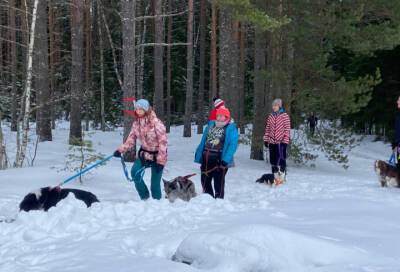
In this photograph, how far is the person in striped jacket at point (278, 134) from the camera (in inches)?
437

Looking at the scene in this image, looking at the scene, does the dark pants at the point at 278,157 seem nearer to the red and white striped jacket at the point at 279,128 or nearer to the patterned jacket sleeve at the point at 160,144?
the red and white striped jacket at the point at 279,128

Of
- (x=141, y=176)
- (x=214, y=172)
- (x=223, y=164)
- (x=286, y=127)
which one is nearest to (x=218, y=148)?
(x=223, y=164)

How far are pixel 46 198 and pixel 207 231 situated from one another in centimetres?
309

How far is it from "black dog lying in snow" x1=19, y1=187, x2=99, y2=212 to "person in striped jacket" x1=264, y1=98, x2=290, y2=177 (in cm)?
501

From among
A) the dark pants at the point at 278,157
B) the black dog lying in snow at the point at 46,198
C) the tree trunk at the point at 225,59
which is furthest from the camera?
the tree trunk at the point at 225,59

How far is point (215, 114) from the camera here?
831 cm

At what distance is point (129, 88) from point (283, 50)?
5.19m

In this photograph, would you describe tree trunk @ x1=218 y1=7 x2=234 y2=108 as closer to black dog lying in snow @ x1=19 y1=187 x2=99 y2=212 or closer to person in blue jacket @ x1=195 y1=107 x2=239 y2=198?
person in blue jacket @ x1=195 y1=107 x2=239 y2=198

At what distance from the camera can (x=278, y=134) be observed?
36.7ft

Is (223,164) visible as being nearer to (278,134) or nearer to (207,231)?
(207,231)

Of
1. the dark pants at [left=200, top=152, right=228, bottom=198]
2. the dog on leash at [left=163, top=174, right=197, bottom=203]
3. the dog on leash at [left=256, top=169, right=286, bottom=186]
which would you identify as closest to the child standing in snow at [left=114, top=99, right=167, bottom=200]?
the dog on leash at [left=163, top=174, right=197, bottom=203]

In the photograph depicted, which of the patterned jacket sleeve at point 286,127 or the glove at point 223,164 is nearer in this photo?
the glove at point 223,164

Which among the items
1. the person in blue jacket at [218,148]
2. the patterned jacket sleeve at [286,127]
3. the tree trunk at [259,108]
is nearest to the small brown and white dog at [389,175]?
the patterned jacket sleeve at [286,127]

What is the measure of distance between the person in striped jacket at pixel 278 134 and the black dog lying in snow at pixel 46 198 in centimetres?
501
